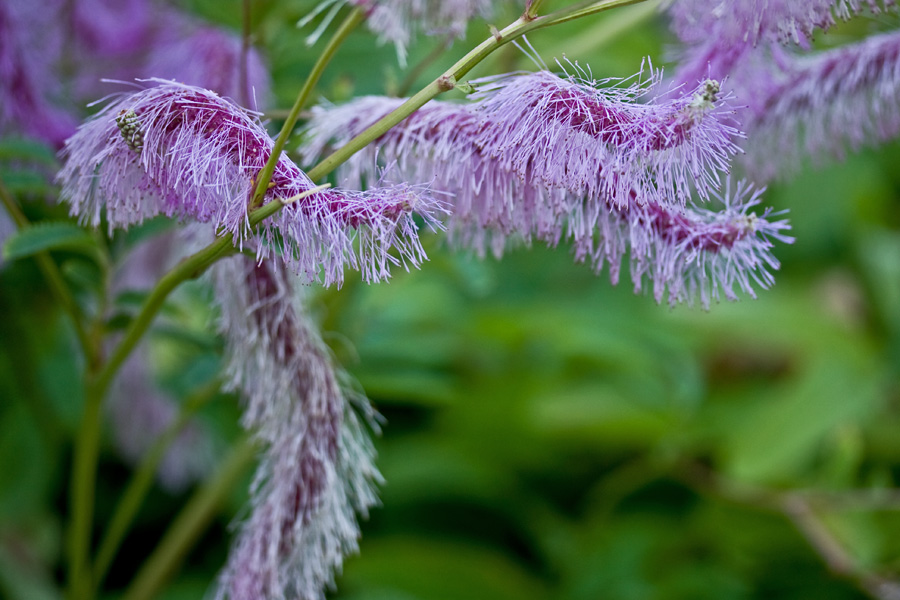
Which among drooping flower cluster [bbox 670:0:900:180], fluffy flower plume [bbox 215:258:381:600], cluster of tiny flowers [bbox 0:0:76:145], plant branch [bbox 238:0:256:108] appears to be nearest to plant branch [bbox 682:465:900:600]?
drooping flower cluster [bbox 670:0:900:180]

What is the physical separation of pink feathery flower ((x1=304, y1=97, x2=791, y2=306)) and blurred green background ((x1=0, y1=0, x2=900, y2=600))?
0.65 ft

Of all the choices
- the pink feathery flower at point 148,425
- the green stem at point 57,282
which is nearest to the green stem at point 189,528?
the pink feathery flower at point 148,425

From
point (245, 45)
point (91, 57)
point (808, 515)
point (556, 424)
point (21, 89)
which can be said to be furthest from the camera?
point (556, 424)

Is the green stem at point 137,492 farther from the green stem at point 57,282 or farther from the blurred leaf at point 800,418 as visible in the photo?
the blurred leaf at point 800,418

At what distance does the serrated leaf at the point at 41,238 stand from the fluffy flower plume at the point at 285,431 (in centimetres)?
8

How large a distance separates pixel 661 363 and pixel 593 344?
0.09 meters

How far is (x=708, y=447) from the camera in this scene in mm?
1054

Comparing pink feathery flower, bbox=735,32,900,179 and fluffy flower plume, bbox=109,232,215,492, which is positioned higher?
pink feathery flower, bbox=735,32,900,179

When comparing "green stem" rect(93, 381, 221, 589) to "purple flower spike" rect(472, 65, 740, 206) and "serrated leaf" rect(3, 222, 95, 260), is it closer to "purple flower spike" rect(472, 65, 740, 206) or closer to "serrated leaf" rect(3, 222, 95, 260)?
"serrated leaf" rect(3, 222, 95, 260)

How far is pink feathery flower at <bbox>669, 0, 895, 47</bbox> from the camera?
303mm

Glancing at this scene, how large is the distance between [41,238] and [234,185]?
0.14m

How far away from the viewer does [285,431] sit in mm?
374

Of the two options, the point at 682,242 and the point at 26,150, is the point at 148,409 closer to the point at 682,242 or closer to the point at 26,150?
the point at 26,150

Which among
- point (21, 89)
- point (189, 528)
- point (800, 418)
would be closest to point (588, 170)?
point (21, 89)
